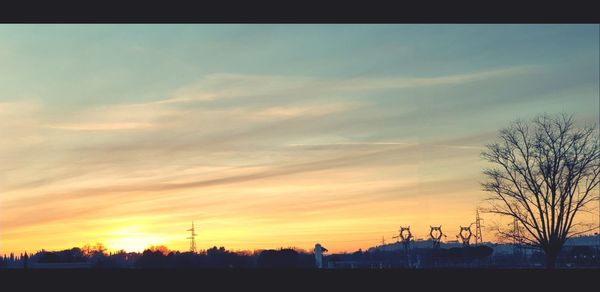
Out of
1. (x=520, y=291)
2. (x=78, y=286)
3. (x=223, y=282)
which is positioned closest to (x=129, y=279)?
(x=78, y=286)

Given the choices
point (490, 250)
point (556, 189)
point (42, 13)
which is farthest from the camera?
point (490, 250)

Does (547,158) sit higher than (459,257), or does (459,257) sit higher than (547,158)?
(547,158)

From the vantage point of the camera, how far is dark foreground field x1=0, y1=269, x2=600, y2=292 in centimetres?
703

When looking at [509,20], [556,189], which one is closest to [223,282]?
[509,20]

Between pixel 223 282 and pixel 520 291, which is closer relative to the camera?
pixel 520 291

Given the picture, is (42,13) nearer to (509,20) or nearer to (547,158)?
(509,20)

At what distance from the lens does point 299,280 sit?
7.57 m

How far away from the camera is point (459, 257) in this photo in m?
98.6

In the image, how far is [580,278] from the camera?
6.84 metres

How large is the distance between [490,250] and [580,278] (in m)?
112

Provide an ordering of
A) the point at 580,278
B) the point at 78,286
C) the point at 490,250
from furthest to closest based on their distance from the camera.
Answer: the point at 490,250
the point at 78,286
the point at 580,278

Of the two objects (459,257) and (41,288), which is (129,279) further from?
(459,257)

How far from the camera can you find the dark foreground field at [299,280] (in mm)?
7027

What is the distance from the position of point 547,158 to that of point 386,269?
35.5 meters
